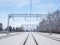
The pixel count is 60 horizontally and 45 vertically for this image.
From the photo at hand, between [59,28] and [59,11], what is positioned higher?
[59,11]

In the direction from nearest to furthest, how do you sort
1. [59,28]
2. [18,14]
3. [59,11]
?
[18,14]
[59,28]
[59,11]

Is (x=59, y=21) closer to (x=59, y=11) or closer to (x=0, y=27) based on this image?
(x=59, y=11)

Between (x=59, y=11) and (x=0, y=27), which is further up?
(x=59, y=11)

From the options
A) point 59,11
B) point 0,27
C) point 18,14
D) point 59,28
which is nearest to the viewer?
point 18,14

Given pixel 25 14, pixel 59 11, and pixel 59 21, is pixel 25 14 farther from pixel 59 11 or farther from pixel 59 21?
pixel 59 11

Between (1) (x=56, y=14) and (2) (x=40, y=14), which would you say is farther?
(1) (x=56, y=14)

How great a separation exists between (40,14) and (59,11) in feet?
147

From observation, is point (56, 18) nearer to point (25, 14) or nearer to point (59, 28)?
point (59, 28)

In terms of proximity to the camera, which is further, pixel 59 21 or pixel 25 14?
pixel 59 21

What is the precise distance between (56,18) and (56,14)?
2602 mm

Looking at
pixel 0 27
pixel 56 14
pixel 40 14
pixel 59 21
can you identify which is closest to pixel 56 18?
pixel 56 14

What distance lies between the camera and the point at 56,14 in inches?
3868

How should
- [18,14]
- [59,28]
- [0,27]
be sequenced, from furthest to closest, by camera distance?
1. [0,27]
2. [59,28]
3. [18,14]

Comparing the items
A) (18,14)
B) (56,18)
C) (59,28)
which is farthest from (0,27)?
(18,14)
